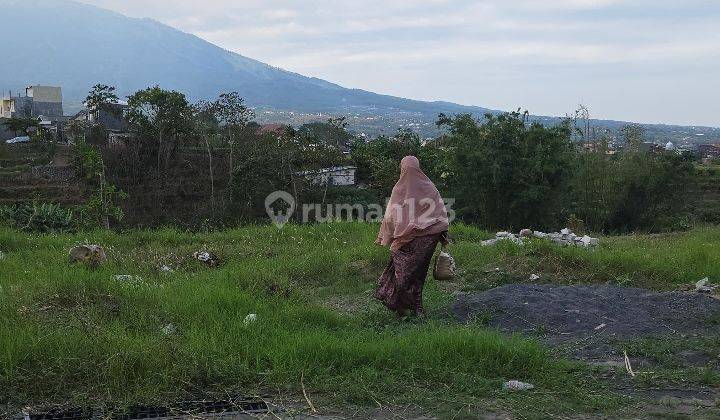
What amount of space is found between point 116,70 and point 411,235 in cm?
18479

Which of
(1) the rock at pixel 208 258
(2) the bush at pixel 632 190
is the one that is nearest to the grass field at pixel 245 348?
(1) the rock at pixel 208 258

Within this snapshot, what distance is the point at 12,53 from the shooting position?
558ft

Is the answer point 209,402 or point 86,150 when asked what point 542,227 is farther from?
point 209,402

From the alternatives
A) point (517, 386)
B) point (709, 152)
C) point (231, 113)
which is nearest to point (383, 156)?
point (231, 113)

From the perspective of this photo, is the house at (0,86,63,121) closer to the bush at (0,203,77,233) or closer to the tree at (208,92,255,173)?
the tree at (208,92,255,173)

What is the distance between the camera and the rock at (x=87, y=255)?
6.93 m

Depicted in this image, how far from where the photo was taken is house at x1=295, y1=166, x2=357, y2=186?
23922 mm

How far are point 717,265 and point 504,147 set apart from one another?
15608mm

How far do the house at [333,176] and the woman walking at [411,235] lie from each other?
58.6 ft

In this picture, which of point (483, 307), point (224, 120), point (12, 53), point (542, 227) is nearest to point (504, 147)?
point (542, 227)

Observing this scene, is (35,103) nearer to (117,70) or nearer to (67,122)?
(67,122)

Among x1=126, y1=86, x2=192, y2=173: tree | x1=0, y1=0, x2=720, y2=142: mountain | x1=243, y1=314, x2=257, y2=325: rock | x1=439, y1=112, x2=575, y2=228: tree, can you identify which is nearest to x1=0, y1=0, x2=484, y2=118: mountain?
x1=0, y1=0, x2=720, y2=142: mountain

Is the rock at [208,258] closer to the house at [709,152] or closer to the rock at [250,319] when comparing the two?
the rock at [250,319]

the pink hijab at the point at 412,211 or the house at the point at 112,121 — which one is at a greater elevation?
the house at the point at 112,121
